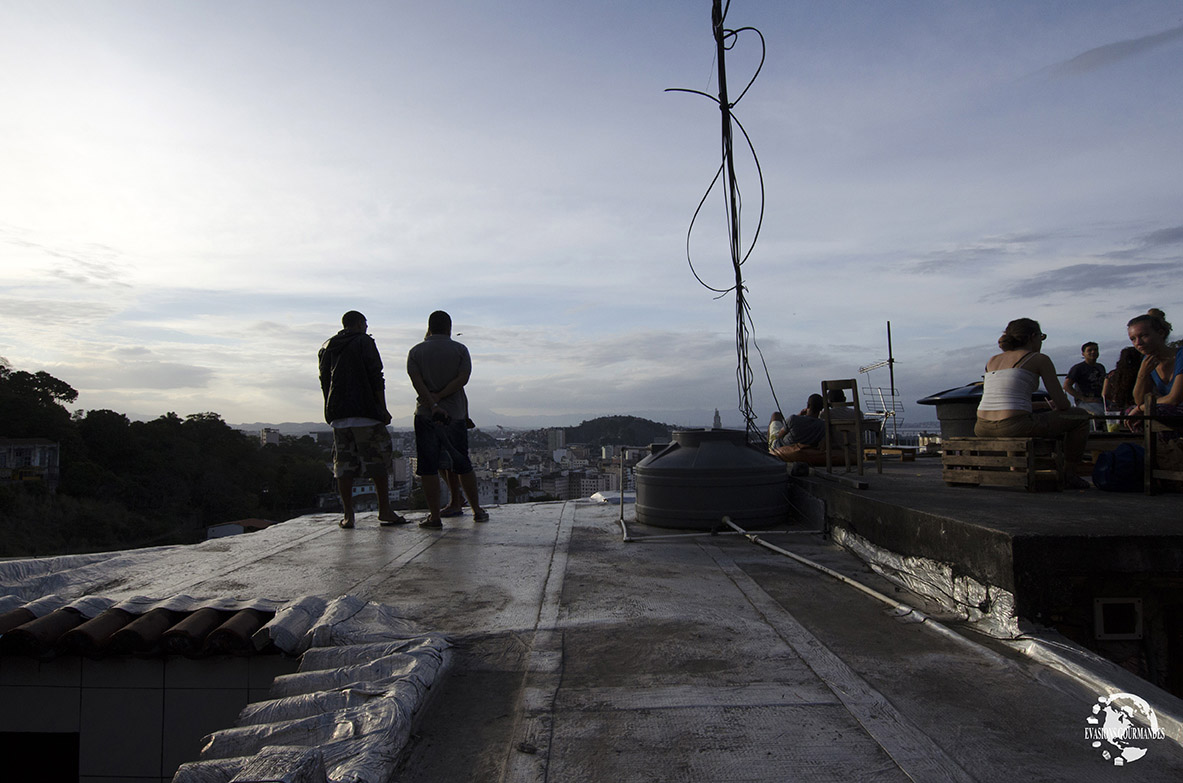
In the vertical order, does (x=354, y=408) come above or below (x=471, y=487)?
above

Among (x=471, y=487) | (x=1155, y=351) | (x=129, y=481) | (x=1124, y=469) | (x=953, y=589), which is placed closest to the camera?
(x=953, y=589)

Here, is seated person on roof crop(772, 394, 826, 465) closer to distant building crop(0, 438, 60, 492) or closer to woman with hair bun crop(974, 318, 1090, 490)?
woman with hair bun crop(974, 318, 1090, 490)

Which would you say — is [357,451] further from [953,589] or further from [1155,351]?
[1155,351]

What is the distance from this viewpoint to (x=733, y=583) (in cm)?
355

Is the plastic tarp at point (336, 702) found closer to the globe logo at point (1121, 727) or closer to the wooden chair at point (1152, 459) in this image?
the globe logo at point (1121, 727)

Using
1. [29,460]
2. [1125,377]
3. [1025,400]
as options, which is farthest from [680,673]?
[29,460]

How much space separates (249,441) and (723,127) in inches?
1823

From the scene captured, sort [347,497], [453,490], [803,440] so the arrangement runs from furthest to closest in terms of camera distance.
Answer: [803,440] < [453,490] < [347,497]

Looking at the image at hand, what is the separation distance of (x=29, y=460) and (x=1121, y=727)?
4431 cm

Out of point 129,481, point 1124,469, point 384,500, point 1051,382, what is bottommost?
point 129,481

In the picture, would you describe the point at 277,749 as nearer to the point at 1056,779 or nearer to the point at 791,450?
the point at 1056,779

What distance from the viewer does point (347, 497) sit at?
219 inches

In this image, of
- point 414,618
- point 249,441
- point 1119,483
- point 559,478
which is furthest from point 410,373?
point 249,441

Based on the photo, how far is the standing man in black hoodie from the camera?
17.9 feet
